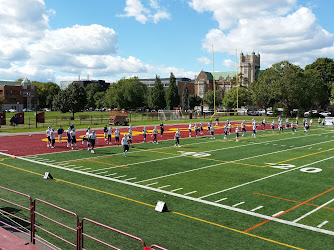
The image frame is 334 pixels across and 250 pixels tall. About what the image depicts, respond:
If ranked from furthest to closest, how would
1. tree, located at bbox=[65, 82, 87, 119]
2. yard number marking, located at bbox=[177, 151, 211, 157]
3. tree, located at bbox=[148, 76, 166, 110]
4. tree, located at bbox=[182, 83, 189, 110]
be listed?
tree, located at bbox=[182, 83, 189, 110]
tree, located at bbox=[148, 76, 166, 110]
tree, located at bbox=[65, 82, 87, 119]
yard number marking, located at bbox=[177, 151, 211, 157]

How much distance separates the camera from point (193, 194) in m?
12.9

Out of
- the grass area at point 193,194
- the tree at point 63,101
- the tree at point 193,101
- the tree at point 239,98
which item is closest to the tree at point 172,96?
the tree at point 239,98

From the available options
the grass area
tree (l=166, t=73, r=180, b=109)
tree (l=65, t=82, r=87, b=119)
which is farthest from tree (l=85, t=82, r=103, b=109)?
the grass area

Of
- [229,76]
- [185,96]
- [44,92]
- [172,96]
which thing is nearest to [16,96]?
[44,92]

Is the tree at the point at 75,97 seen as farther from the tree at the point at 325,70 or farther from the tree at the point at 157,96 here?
the tree at the point at 325,70

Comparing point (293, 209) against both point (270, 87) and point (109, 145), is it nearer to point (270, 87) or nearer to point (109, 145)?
point (109, 145)

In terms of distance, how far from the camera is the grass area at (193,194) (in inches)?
350

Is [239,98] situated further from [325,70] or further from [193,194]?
→ [193,194]

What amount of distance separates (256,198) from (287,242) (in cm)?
387

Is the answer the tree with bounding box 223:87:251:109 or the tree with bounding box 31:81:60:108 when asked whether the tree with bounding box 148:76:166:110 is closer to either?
the tree with bounding box 223:87:251:109

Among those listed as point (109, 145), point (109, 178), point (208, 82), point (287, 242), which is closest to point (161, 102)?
point (208, 82)

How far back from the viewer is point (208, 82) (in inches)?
5359

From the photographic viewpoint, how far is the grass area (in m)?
8.90

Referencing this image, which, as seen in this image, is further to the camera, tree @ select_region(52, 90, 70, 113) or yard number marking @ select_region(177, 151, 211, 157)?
tree @ select_region(52, 90, 70, 113)
